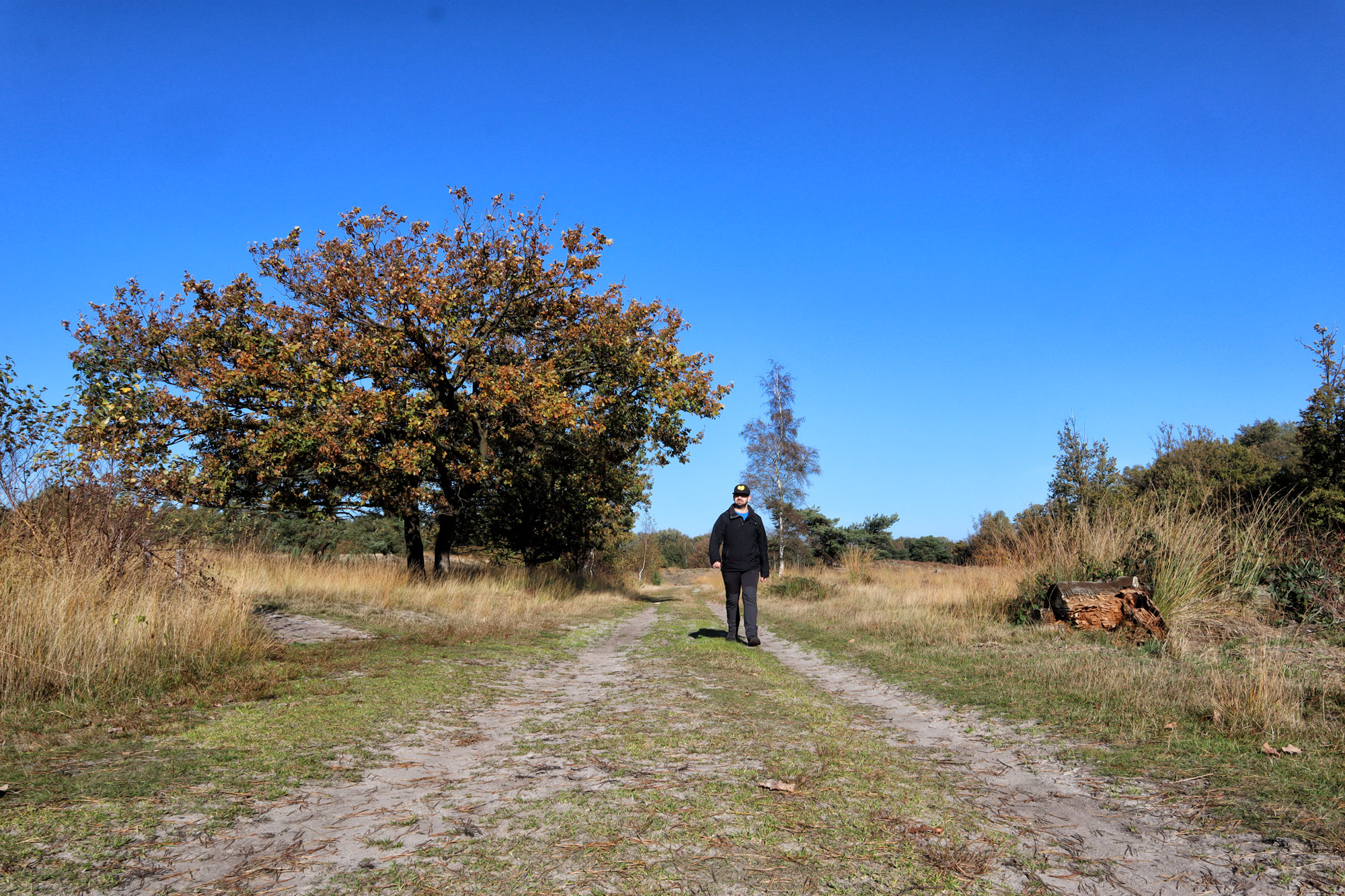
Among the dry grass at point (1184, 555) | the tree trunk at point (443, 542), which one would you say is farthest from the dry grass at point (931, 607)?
the tree trunk at point (443, 542)

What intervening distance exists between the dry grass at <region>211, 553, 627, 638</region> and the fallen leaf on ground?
7506 mm

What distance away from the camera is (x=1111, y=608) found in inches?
380

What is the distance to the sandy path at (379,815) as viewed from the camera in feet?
8.35

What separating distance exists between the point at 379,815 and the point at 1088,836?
3135 mm

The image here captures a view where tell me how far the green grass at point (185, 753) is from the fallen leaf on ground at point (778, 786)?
217 cm

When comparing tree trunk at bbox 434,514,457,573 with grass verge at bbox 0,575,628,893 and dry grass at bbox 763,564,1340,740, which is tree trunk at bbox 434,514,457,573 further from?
grass verge at bbox 0,575,628,893

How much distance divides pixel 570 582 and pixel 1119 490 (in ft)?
67.7

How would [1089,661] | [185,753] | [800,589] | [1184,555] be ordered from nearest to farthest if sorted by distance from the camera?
[185,753] → [1089,661] → [1184,555] → [800,589]

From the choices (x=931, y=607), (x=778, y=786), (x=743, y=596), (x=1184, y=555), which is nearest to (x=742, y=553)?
(x=743, y=596)

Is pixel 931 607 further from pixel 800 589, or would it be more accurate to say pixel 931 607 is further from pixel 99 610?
pixel 99 610

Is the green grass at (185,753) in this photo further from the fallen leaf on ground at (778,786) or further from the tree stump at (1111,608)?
the tree stump at (1111,608)

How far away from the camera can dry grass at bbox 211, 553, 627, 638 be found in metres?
11.4

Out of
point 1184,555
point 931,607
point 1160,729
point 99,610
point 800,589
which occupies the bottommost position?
point 800,589

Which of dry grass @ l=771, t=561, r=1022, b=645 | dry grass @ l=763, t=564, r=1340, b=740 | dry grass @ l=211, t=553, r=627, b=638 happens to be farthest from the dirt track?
dry grass @ l=211, t=553, r=627, b=638
